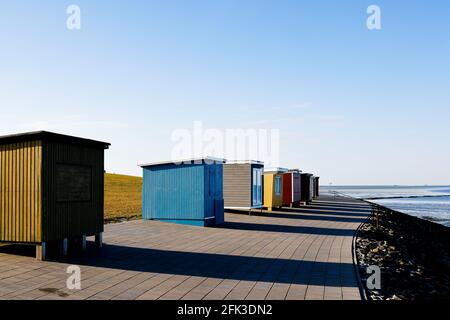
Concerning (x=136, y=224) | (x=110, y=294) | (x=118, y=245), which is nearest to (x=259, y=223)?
(x=136, y=224)

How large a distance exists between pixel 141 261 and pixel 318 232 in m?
8.55

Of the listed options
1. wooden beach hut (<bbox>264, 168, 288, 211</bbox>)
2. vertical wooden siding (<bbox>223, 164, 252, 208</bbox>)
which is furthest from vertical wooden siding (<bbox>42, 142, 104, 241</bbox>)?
wooden beach hut (<bbox>264, 168, 288, 211</bbox>)

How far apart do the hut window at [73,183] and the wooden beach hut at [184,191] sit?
6.84 meters

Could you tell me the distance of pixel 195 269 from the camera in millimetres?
9398

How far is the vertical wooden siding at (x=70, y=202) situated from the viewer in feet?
33.1

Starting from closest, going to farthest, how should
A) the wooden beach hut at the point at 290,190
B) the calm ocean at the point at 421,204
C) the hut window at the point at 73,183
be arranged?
the hut window at the point at 73,183 → the wooden beach hut at the point at 290,190 → the calm ocean at the point at 421,204

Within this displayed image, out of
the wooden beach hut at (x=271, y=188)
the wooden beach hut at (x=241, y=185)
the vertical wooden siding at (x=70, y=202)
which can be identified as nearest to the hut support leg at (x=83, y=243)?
the vertical wooden siding at (x=70, y=202)

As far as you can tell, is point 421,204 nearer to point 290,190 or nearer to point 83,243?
point 290,190

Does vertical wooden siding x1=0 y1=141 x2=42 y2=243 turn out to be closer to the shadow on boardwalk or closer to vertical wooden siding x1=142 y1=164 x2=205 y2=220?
vertical wooden siding x1=142 y1=164 x2=205 y2=220

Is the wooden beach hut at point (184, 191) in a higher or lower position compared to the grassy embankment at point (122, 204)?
higher

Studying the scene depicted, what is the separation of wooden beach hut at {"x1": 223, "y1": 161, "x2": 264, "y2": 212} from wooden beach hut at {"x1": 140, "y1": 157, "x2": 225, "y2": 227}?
476 centimetres

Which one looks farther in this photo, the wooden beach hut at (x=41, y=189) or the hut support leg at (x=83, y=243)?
the hut support leg at (x=83, y=243)

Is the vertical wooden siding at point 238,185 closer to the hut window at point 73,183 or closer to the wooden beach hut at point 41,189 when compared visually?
the hut window at point 73,183
